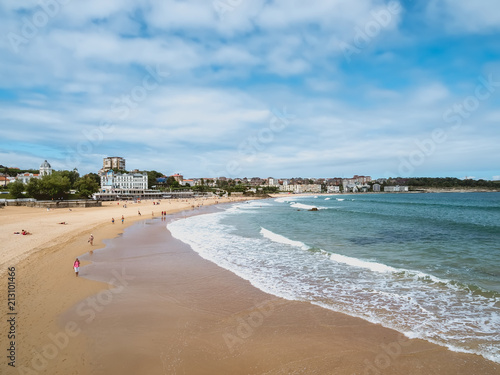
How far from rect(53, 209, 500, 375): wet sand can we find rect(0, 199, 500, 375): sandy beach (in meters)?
0.02

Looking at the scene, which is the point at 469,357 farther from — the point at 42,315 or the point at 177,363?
the point at 42,315

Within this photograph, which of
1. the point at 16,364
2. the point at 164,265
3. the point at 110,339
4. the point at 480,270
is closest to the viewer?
the point at 16,364

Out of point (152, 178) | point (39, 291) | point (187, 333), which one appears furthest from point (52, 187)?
point (152, 178)

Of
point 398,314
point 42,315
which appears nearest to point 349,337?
point 398,314

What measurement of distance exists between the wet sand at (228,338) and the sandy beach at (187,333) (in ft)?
0.08

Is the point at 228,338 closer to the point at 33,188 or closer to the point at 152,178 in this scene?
the point at 33,188

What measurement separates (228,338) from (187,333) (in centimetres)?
112

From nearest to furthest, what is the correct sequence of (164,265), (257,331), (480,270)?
Result: 1. (257,331)
2. (480,270)
3. (164,265)

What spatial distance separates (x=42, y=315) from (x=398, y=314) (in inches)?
417

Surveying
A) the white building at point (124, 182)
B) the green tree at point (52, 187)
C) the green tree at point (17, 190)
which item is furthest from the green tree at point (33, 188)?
the white building at point (124, 182)

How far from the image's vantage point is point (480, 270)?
13.0 m

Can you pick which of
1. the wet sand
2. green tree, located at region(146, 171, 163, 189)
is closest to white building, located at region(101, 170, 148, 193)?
green tree, located at region(146, 171, 163, 189)

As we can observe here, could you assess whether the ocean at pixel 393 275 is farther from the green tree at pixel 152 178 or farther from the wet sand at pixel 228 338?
the green tree at pixel 152 178

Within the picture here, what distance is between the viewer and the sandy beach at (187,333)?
6133 millimetres
